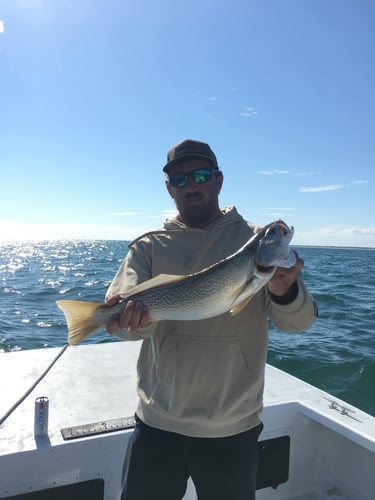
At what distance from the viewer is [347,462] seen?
4.21 metres

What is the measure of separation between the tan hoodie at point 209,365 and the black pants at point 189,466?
0.09 metres

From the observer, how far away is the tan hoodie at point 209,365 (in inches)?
107

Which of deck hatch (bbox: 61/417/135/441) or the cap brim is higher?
the cap brim

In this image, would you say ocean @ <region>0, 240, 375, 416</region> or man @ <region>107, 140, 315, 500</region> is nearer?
man @ <region>107, 140, 315, 500</region>

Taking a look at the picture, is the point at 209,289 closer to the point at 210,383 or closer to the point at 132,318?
the point at 132,318

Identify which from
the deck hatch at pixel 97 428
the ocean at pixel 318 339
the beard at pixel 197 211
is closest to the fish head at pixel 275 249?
the beard at pixel 197 211

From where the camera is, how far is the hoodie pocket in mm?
2727

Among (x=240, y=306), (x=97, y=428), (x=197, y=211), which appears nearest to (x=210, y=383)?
(x=240, y=306)

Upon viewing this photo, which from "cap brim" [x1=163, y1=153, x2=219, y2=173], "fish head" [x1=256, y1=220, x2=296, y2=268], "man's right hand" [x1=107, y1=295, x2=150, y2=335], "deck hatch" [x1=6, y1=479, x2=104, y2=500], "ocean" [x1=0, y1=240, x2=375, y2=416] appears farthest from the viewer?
"ocean" [x1=0, y1=240, x2=375, y2=416]

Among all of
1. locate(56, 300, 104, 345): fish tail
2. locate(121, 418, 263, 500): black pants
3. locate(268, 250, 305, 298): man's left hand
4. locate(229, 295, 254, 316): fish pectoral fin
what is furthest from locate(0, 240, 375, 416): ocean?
locate(268, 250, 305, 298): man's left hand

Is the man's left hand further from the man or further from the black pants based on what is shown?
the black pants

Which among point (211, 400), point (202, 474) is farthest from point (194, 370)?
point (202, 474)

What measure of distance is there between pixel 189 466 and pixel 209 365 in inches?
28.4

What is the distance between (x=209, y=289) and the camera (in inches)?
102
